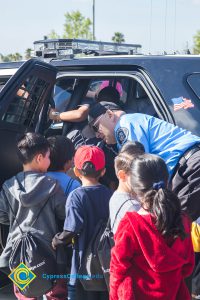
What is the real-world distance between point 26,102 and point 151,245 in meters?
1.62

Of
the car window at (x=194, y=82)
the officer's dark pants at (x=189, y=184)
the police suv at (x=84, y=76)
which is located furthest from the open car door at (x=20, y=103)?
the officer's dark pants at (x=189, y=184)

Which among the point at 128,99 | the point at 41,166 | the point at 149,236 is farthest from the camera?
the point at 128,99

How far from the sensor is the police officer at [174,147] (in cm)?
298

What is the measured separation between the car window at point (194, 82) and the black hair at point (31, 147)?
1036mm

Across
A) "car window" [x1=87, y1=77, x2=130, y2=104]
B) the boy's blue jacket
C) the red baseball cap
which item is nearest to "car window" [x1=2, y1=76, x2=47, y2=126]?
the boy's blue jacket

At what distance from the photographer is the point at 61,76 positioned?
4000mm

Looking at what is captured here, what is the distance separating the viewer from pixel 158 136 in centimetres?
318

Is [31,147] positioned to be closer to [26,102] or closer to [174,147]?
[26,102]

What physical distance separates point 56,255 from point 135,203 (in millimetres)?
666

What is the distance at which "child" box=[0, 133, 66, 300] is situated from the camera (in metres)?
3.10

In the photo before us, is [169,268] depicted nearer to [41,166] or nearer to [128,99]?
[41,166]

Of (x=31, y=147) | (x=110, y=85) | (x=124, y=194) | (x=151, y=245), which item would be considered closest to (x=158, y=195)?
(x=151, y=245)

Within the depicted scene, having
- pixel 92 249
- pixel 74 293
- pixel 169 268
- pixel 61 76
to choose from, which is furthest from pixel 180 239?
pixel 61 76

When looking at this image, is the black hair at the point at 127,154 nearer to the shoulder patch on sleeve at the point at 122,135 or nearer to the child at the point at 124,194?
the child at the point at 124,194
